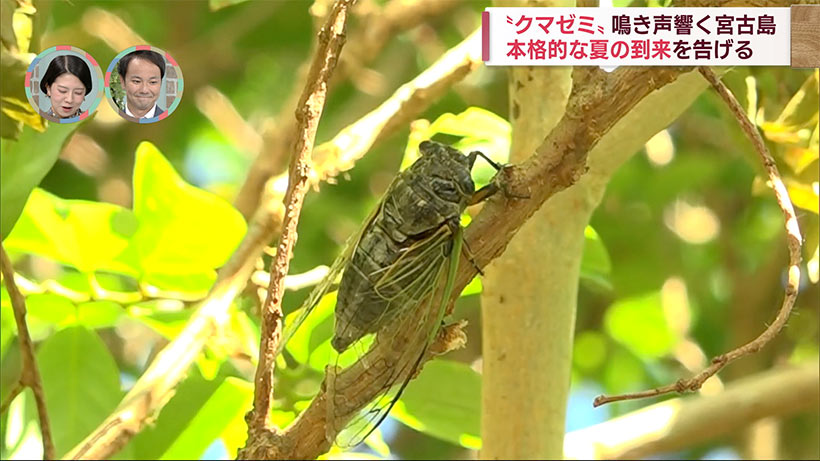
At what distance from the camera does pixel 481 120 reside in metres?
0.76

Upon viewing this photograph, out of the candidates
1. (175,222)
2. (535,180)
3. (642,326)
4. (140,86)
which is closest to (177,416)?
(175,222)

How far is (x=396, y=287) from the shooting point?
556 millimetres

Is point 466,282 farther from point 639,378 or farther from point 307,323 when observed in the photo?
point 639,378

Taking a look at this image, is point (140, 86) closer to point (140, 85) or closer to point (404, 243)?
point (140, 85)

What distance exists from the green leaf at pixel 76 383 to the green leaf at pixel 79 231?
59mm

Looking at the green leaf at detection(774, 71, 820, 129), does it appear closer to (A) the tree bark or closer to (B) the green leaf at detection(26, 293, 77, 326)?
(A) the tree bark

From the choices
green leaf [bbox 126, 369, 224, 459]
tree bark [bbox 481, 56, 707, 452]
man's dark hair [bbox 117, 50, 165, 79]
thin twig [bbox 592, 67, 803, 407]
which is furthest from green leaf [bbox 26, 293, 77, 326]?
thin twig [bbox 592, 67, 803, 407]

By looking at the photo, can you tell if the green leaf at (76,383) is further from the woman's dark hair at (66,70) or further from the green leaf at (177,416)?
the woman's dark hair at (66,70)

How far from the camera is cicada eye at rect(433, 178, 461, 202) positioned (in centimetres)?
55

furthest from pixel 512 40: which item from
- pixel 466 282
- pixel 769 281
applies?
pixel 769 281

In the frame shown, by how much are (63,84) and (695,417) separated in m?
0.55

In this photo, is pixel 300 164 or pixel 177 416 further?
pixel 177 416

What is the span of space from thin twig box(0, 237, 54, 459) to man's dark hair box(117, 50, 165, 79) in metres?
0.13

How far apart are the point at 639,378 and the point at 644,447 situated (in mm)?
604
